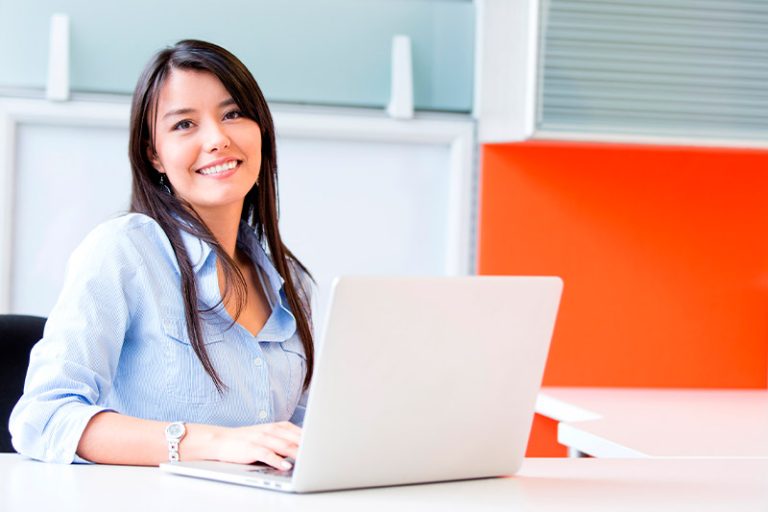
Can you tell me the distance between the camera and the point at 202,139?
1.84 metres

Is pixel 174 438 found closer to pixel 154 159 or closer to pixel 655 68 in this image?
pixel 154 159

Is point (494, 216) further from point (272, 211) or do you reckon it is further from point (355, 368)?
point (355, 368)

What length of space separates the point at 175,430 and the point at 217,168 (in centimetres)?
53

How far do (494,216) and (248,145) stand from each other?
1165 mm

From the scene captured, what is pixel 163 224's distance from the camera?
1.82 meters

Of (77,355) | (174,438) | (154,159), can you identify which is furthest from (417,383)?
(154,159)

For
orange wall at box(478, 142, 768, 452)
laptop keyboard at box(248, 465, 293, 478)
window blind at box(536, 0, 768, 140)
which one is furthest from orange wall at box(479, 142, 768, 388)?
laptop keyboard at box(248, 465, 293, 478)

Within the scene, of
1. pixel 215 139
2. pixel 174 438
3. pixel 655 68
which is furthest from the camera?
pixel 655 68

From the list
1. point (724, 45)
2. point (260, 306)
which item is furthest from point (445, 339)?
point (724, 45)

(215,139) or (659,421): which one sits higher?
(215,139)

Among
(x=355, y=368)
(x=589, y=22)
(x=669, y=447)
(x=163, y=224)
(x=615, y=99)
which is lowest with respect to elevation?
(x=669, y=447)

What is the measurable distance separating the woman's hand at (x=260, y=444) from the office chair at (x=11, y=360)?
2.19 feet

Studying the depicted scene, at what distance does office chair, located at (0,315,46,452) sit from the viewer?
6.46 feet

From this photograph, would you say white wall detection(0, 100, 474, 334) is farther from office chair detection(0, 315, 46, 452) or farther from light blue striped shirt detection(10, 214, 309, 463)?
light blue striped shirt detection(10, 214, 309, 463)
